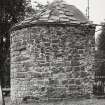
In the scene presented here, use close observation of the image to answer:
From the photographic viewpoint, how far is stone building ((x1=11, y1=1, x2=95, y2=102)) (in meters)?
12.1

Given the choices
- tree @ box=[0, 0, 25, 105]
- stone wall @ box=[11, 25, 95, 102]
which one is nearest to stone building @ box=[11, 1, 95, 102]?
stone wall @ box=[11, 25, 95, 102]

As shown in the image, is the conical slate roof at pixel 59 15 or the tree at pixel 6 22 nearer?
the conical slate roof at pixel 59 15

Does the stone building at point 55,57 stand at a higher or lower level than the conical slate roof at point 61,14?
lower

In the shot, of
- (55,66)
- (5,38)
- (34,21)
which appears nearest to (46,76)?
(55,66)

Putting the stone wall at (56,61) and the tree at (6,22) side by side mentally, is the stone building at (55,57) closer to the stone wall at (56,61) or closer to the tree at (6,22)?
the stone wall at (56,61)

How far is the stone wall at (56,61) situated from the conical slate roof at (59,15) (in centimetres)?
26

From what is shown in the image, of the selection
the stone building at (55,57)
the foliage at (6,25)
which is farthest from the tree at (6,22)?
the stone building at (55,57)

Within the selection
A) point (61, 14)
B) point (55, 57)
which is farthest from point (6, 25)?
point (55, 57)

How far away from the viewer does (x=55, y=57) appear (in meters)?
12.2

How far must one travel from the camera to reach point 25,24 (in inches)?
501

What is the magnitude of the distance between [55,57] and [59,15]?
1.71m

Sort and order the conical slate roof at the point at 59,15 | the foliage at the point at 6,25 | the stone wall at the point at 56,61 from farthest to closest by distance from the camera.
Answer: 1. the foliage at the point at 6,25
2. the conical slate roof at the point at 59,15
3. the stone wall at the point at 56,61

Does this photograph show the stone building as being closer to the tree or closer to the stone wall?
the stone wall

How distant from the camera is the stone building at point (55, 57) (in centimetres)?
1215
